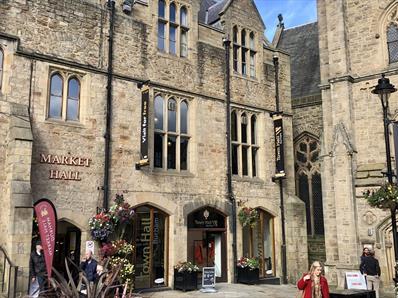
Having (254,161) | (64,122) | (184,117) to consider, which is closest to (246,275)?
(254,161)

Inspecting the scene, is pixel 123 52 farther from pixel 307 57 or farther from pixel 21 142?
pixel 307 57

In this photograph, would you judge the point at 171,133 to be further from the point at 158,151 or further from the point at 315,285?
the point at 315,285

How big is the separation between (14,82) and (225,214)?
27.5 feet

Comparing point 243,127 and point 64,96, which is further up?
point 243,127

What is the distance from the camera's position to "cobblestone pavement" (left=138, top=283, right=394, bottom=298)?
13.4m

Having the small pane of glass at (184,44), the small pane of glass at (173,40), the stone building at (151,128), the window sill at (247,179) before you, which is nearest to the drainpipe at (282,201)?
the stone building at (151,128)

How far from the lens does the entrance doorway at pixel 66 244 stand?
12.8 m

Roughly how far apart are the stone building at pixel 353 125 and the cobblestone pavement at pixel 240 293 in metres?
2.02

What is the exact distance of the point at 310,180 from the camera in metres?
21.1

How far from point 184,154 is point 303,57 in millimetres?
11994

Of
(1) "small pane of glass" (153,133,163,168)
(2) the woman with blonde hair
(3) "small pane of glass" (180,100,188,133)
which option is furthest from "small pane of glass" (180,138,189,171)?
(2) the woman with blonde hair

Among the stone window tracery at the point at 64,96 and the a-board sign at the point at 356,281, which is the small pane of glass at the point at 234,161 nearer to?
the stone window tracery at the point at 64,96

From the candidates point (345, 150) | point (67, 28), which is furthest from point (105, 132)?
point (345, 150)

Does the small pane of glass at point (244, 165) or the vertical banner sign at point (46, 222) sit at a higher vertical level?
the small pane of glass at point (244, 165)
